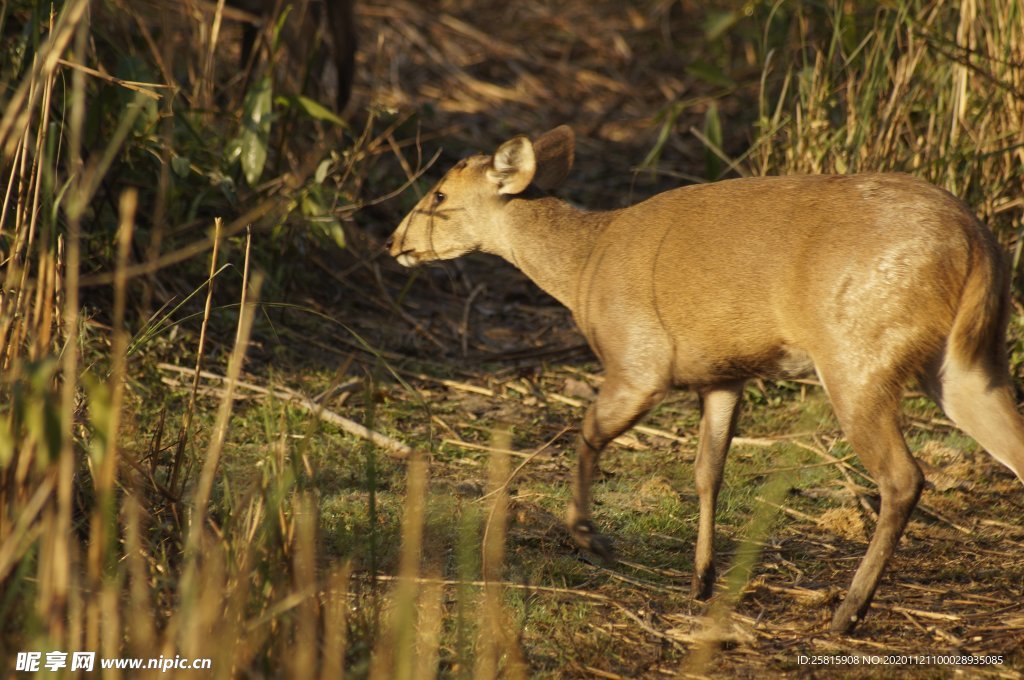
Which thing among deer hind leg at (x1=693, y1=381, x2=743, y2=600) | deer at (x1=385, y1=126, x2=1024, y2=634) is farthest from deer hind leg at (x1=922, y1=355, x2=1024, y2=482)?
deer hind leg at (x1=693, y1=381, x2=743, y2=600)

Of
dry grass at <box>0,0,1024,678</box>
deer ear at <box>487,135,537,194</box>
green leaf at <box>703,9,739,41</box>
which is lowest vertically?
dry grass at <box>0,0,1024,678</box>

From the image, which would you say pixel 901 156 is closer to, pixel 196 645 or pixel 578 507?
pixel 578 507

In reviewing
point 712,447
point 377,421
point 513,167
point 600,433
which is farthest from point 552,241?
point 377,421

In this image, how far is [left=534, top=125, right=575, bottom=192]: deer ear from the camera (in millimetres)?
5367

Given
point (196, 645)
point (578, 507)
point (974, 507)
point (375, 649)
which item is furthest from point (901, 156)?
point (196, 645)

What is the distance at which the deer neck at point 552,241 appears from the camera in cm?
506

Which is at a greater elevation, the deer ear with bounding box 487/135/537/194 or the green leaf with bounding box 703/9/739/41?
the green leaf with bounding box 703/9/739/41

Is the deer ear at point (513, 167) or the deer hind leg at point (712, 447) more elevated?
the deer ear at point (513, 167)

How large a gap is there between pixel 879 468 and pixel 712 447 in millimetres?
771

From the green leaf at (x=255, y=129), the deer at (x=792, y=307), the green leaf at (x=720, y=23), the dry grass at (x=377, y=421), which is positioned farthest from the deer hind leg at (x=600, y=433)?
the green leaf at (x=720, y=23)

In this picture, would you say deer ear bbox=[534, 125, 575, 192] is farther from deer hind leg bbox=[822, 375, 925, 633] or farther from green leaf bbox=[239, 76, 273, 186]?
deer hind leg bbox=[822, 375, 925, 633]

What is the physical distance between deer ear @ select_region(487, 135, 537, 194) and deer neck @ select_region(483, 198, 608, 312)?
8 cm

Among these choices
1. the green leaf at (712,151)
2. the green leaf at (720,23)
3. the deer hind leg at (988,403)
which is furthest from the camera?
the green leaf at (720,23)

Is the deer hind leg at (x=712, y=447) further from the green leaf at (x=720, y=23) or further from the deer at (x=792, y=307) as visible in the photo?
the green leaf at (x=720, y=23)
